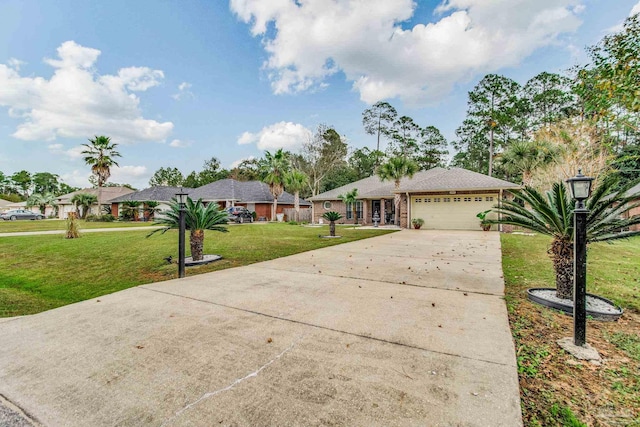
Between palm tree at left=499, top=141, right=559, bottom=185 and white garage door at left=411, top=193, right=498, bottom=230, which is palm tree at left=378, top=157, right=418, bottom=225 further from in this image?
palm tree at left=499, top=141, right=559, bottom=185

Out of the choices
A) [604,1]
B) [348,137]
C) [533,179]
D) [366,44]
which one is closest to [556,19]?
[604,1]

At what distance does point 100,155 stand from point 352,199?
93.0ft

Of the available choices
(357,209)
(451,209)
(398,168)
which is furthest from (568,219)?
(357,209)

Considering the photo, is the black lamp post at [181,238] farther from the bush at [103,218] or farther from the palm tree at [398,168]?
the bush at [103,218]

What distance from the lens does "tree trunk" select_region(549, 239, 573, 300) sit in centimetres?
411

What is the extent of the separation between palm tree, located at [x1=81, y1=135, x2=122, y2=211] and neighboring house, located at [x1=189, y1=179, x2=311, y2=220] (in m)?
9.23

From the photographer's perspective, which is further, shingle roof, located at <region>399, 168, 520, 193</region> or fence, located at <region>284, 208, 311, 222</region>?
fence, located at <region>284, 208, 311, 222</region>

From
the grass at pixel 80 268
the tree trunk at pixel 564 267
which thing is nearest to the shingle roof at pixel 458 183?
the grass at pixel 80 268

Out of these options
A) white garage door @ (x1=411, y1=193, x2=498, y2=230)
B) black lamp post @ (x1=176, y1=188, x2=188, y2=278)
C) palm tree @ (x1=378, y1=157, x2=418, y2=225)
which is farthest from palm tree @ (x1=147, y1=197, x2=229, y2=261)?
white garage door @ (x1=411, y1=193, x2=498, y2=230)

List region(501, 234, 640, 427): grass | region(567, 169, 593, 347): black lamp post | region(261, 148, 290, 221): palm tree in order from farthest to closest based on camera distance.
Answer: region(261, 148, 290, 221): palm tree, region(567, 169, 593, 347): black lamp post, region(501, 234, 640, 427): grass

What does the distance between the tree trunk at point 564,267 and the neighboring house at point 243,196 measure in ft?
91.6

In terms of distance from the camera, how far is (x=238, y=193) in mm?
30844

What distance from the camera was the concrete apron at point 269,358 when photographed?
191 centimetres

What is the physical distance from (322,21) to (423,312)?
40.6 ft
